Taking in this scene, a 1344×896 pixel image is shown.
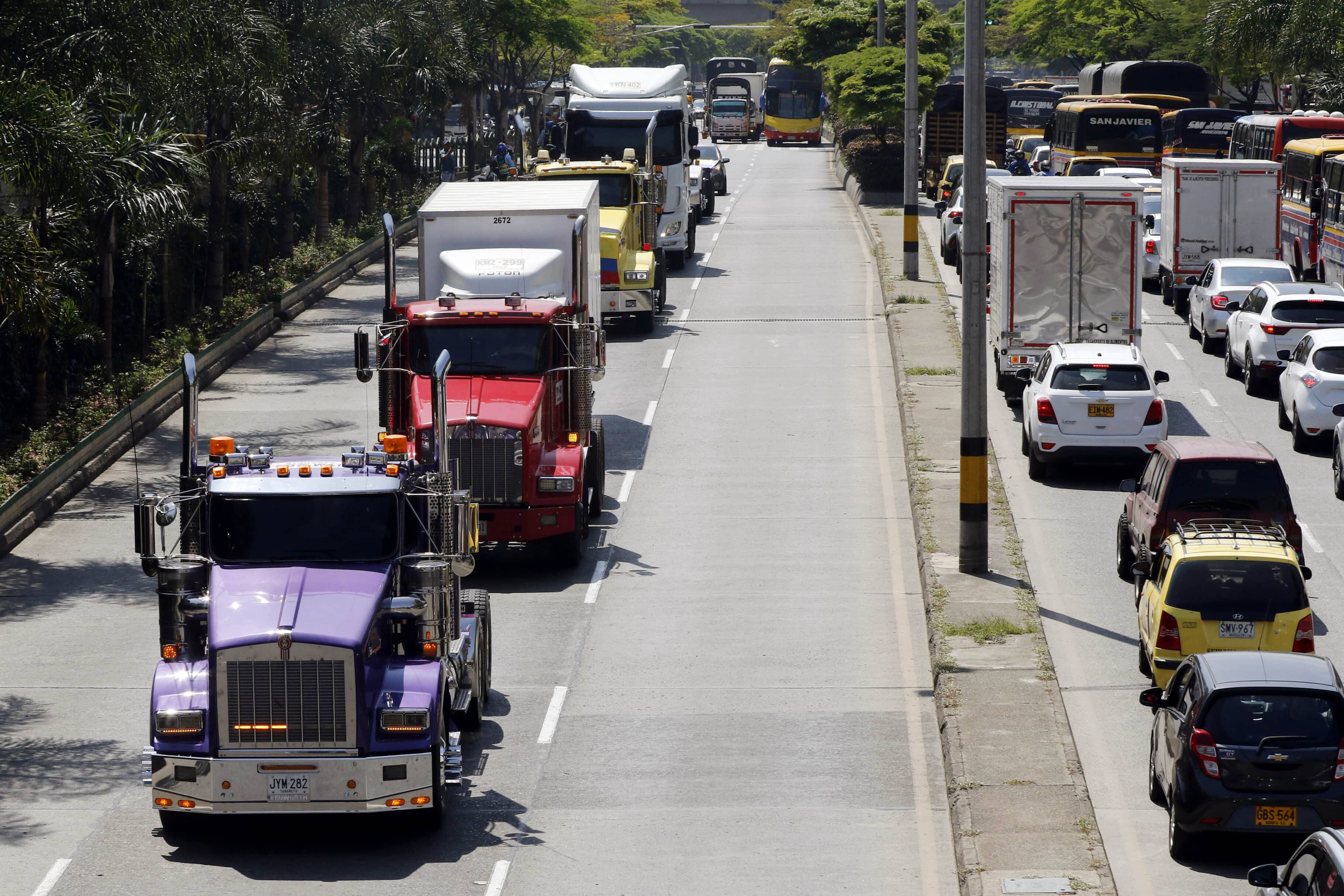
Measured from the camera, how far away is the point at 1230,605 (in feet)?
53.9

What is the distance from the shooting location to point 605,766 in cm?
1559

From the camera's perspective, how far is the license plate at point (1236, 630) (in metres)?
16.3

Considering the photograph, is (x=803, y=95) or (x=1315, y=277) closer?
(x=1315, y=277)

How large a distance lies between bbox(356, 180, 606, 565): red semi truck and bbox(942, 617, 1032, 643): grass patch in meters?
5.17

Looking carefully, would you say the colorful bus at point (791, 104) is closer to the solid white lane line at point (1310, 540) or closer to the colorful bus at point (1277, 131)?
the colorful bus at point (1277, 131)

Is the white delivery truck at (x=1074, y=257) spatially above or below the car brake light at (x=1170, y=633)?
above

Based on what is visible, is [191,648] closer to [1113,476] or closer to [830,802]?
[830,802]

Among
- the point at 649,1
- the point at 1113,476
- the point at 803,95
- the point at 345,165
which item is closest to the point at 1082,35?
the point at 803,95

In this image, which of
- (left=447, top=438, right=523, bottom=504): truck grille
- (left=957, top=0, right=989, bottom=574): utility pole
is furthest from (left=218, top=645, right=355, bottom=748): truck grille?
(left=957, top=0, right=989, bottom=574): utility pole

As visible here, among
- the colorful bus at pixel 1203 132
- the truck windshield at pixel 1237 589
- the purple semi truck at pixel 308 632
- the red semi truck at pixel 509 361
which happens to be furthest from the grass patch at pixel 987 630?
the colorful bus at pixel 1203 132

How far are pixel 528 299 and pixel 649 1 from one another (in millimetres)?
93170

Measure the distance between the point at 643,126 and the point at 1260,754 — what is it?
3320 cm

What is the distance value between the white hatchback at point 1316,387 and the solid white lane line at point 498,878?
17967 millimetres

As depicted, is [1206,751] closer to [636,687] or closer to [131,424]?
[636,687]
